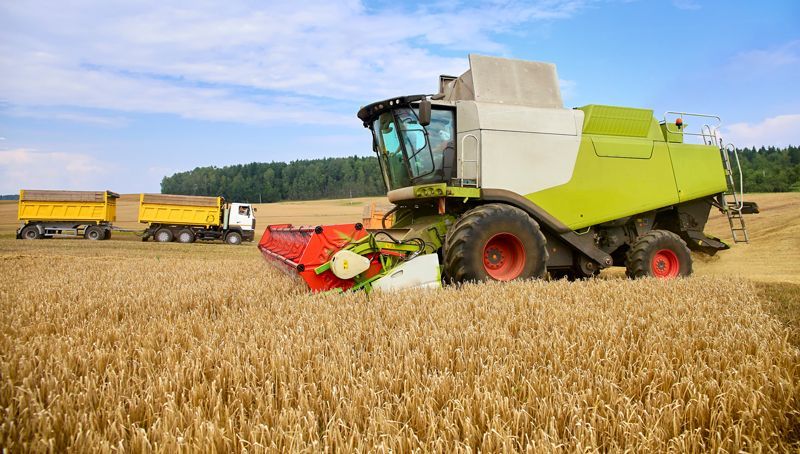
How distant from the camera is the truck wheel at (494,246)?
19.0 feet

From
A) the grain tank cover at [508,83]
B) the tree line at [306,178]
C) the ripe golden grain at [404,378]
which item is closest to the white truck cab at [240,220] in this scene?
the grain tank cover at [508,83]

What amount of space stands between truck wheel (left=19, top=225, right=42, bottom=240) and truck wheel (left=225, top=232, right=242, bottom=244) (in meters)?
8.77

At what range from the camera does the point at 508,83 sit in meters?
7.02

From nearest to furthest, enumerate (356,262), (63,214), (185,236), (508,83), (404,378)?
(404,378) < (356,262) < (508,83) < (63,214) < (185,236)

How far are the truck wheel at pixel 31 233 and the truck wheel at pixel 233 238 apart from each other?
8769mm

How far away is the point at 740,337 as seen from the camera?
3.10m

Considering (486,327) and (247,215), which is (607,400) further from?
(247,215)

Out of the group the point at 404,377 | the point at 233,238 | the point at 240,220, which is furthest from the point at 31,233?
the point at 404,377

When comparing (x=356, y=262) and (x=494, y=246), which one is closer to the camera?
(x=356, y=262)

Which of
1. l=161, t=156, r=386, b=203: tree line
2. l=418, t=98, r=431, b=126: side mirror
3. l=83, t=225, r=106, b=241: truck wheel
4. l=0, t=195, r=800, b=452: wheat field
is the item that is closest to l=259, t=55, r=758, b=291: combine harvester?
l=418, t=98, r=431, b=126: side mirror

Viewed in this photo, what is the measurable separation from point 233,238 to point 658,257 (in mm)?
21842

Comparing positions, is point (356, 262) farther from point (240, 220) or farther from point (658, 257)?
point (240, 220)

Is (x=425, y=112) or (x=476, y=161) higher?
(x=425, y=112)

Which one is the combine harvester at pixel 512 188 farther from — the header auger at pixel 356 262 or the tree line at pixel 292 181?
the tree line at pixel 292 181
